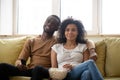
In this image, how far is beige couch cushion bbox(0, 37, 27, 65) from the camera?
286 cm

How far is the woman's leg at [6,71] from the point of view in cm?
235

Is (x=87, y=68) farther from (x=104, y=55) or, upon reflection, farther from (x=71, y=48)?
(x=104, y=55)

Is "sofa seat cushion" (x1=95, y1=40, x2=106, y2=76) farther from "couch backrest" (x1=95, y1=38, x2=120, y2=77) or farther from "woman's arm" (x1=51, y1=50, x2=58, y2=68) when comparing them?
"woman's arm" (x1=51, y1=50, x2=58, y2=68)

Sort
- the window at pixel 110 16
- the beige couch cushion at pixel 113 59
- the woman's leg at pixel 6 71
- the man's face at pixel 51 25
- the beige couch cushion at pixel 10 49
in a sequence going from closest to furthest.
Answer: the woman's leg at pixel 6 71 < the beige couch cushion at pixel 113 59 < the man's face at pixel 51 25 < the beige couch cushion at pixel 10 49 < the window at pixel 110 16

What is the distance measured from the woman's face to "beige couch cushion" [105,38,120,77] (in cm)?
44

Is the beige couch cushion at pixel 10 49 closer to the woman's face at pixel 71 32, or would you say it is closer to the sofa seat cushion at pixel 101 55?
the woman's face at pixel 71 32

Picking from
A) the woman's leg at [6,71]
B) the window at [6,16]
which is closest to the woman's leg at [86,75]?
the woman's leg at [6,71]

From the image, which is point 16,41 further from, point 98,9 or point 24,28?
point 98,9

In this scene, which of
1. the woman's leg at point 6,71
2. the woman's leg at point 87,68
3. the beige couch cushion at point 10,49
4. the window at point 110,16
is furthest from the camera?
the window at point 110,16

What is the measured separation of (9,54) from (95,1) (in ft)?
4.62

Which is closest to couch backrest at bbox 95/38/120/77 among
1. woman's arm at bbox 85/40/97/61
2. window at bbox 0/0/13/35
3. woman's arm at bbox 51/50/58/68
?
woman's arm at bbox 85/40/97/61

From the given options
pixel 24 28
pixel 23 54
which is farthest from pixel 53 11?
pixel 23 54

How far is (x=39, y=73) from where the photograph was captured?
2.21m

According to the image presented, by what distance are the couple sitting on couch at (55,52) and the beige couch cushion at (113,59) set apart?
0.24 meters
